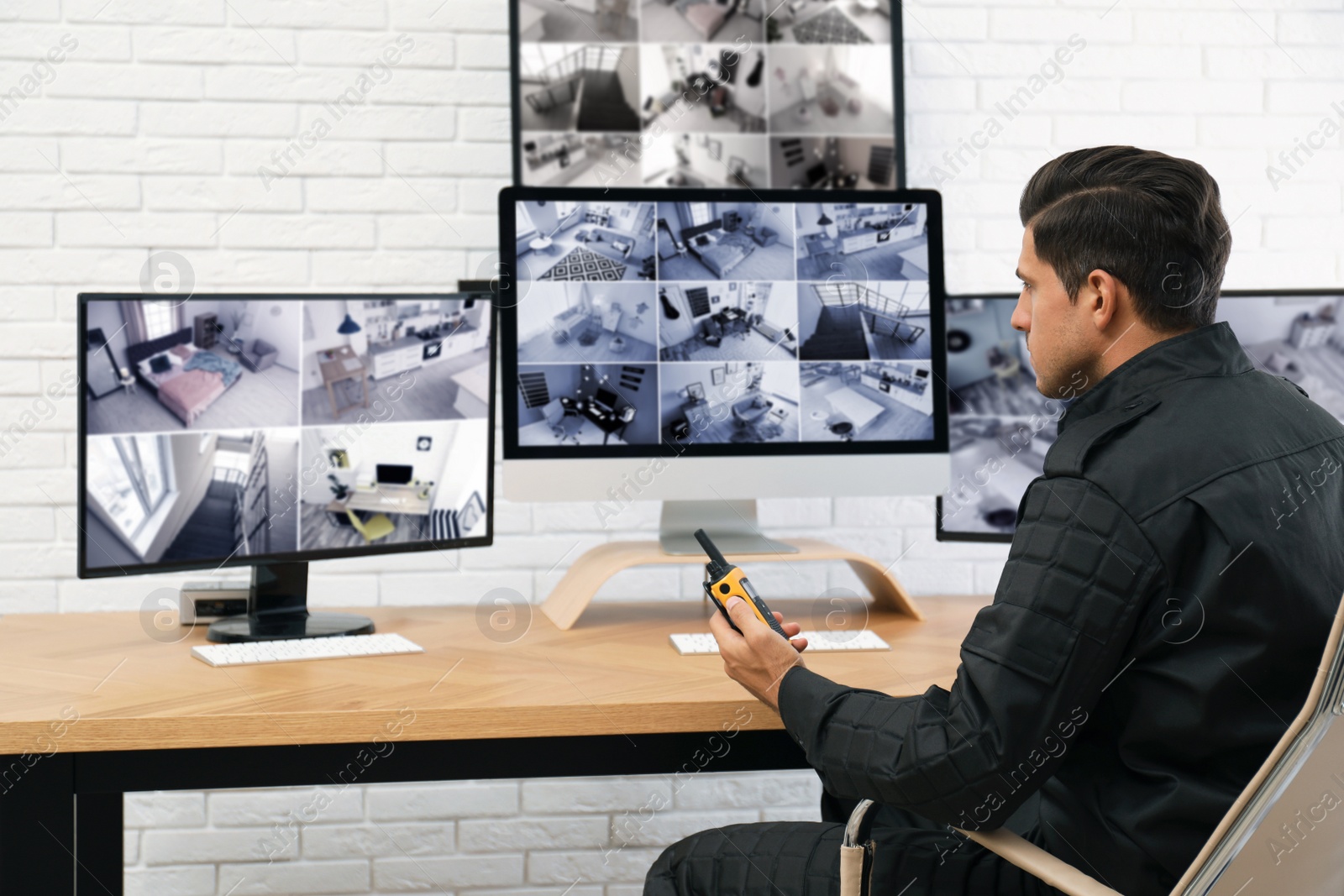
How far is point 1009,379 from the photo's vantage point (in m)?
1.70

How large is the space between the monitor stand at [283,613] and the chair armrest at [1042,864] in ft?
3.08

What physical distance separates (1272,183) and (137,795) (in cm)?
271

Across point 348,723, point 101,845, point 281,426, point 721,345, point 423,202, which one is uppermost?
point 423,202

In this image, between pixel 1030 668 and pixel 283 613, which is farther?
pixel 283 613

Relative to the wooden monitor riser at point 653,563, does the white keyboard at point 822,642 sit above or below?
below

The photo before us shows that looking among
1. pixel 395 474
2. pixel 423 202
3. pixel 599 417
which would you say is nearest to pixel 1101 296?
pixel 599 417

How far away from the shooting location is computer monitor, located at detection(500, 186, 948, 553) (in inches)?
61.6

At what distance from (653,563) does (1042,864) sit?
31.0 inches

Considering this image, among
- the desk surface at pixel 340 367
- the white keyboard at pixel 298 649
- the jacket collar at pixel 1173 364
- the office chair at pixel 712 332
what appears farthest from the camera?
the office chair at pixel 712 332

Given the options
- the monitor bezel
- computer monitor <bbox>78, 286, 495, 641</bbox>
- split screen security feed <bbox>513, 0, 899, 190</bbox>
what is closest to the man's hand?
the monitor bezel

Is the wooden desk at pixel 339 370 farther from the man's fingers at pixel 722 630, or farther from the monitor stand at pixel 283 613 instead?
the man's fingers at pixel 722 630

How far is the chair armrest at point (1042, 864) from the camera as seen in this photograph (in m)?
0.86

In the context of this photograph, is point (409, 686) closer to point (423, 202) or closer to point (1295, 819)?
point (1295, 819)

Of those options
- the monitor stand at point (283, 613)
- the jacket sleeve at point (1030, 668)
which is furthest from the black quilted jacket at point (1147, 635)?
the monitor stand at point (283, 613)
